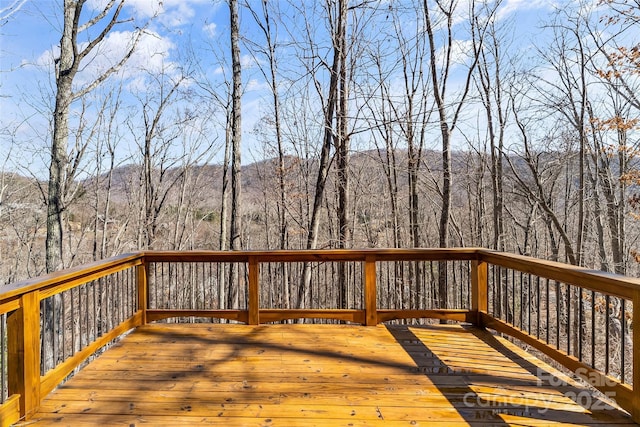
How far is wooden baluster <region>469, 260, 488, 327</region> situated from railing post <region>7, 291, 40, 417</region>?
372 centimetres

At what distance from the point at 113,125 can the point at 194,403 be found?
34.3 ft

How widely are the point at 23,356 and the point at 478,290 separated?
12.4ft

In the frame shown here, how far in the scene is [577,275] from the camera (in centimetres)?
240

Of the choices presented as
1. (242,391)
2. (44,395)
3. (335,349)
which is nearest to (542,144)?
(335,349)

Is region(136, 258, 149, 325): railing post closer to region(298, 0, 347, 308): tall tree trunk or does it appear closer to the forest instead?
region(298, 0, 347, 308): tall tree trunk

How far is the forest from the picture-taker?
21.6 feet

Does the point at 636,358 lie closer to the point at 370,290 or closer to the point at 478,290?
the point at 478,290

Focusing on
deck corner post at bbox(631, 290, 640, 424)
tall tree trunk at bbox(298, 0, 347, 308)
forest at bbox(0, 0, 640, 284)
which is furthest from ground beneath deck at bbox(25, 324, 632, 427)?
forest at bbox(0, 0, 640, 284)

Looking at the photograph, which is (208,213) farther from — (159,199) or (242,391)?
(242,391)

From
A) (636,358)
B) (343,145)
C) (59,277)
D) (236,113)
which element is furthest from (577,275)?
(236,113)

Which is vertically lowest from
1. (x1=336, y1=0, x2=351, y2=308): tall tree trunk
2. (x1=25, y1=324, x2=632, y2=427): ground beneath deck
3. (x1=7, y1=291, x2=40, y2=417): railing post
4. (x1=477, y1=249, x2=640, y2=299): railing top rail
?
(x1=25, y1=324, x2=632, y2=427): ground beneath deck

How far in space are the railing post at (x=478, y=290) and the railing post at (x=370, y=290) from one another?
1.04 m

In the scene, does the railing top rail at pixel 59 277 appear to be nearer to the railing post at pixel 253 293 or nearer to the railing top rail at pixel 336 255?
the railing top rail at pixel 336 255

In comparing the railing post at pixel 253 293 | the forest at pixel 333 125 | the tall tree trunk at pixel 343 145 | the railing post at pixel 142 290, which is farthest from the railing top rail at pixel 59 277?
the forest at pixel 333 125
